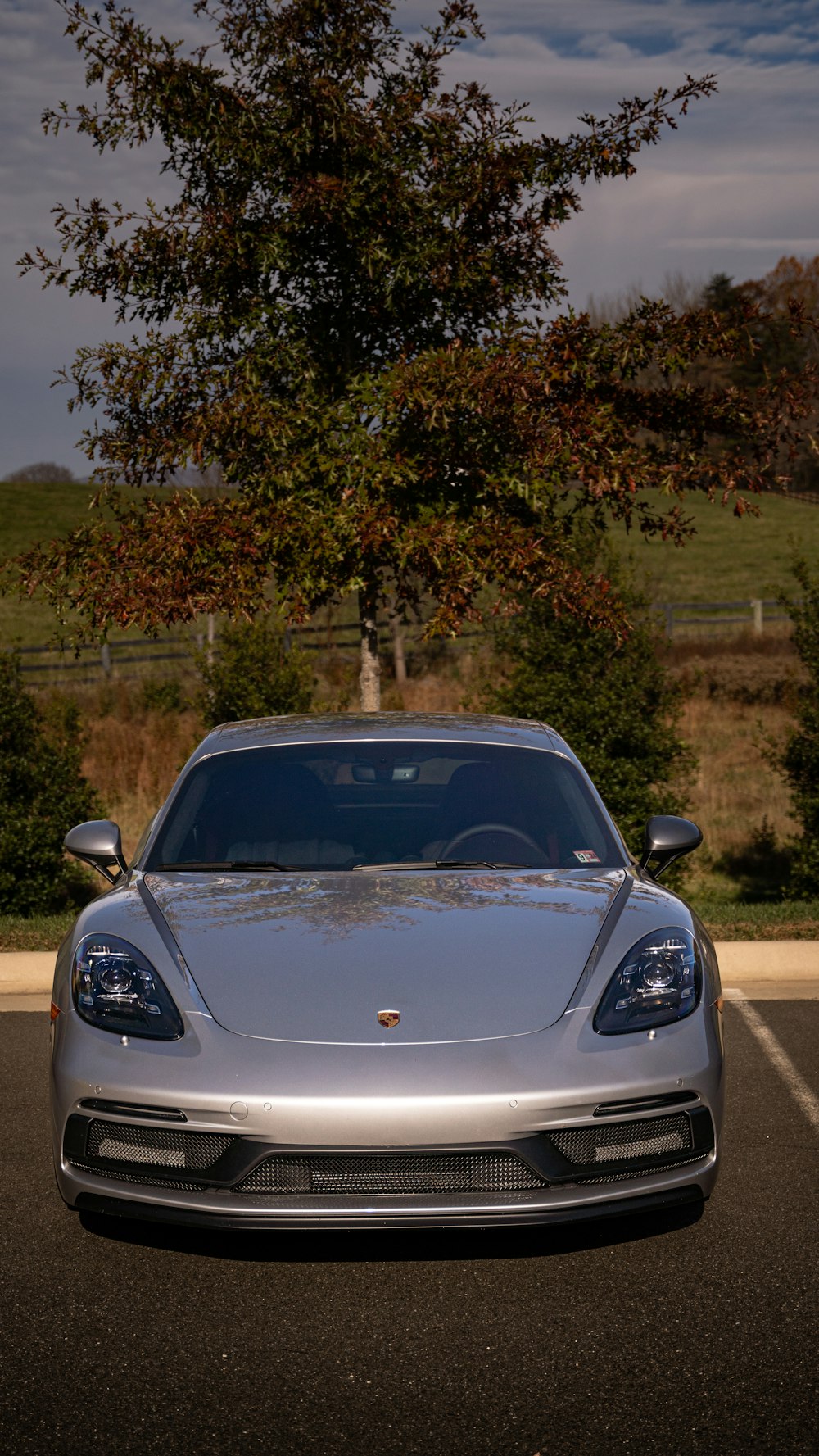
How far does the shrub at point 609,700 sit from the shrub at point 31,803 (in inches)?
140

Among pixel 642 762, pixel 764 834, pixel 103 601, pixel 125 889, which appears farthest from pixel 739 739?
pixel 125 889

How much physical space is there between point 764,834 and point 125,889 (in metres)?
9.64

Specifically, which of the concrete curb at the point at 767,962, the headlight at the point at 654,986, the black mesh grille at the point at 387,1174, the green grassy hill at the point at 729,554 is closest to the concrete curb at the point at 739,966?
the concrete curb at the point at 767,962

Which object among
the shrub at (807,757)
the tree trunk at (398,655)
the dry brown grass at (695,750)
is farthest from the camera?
the tree trunk at (398,655)

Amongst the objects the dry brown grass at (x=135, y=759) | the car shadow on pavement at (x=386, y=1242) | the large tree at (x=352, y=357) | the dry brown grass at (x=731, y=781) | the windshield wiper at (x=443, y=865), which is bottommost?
the dry brown grass at (x=731, y=781)

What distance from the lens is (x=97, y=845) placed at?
503 cm

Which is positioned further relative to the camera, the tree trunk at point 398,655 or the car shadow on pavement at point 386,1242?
the tree trunk at point 398,655

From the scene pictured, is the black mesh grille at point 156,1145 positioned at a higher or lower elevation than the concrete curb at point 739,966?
higher

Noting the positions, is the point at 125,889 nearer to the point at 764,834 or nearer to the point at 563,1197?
the point at 563,1197

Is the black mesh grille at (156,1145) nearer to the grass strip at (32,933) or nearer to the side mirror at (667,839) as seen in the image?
the side mirror at (667,839)

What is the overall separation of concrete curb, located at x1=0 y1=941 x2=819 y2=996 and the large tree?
81.2 inches

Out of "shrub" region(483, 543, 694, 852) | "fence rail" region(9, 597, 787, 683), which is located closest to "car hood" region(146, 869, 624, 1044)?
"shrub" region(483, 543, 694, 852)

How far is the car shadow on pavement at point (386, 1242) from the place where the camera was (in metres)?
3.92

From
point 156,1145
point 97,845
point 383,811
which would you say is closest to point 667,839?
point 383,811
